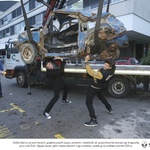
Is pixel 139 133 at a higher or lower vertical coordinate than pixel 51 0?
lower

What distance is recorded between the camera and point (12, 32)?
35.2 meters

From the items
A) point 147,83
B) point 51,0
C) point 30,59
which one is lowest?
point 147,83

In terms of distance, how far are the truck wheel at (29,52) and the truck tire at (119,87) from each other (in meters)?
3.25

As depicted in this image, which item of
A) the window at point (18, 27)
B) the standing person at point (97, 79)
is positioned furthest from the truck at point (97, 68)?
the window at point (18, 27)

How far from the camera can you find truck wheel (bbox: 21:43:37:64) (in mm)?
6805

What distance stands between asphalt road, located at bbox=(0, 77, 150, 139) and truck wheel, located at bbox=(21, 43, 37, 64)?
1706mm

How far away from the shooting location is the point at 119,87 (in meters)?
5.95

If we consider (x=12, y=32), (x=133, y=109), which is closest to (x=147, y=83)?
(x=133, y=109)

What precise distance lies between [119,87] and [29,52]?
3833 millimetres

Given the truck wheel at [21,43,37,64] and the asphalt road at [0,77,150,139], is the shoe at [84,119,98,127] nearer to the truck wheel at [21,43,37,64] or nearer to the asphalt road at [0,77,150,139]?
the asphalt road at [0,77,150,139]

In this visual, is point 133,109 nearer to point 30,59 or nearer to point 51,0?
point 30,59

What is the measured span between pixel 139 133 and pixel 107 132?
2.10ft

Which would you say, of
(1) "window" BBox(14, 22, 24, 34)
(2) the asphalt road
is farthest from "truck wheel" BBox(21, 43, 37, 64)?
(1) "window" BBox(14, 22, 24, 34)

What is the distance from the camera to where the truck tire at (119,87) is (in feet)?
19.1
